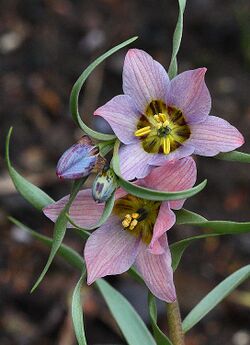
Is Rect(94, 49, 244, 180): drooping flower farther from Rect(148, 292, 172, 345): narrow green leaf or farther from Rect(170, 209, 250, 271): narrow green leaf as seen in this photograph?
Rect(148, 292, 172, 345): narrow green leaf

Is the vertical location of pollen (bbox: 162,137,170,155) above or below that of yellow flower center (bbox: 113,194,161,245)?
above

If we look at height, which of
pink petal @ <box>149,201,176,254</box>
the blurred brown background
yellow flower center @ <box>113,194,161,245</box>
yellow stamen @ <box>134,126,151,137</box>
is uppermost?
yellow stamen @ <box>134,126,151,137</box>

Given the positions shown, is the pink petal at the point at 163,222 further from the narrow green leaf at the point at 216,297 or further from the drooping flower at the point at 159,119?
the narrow green leaf at the point at 216,297

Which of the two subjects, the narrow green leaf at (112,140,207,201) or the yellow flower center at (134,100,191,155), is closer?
the narrow green leaf at (112,140,207,201)

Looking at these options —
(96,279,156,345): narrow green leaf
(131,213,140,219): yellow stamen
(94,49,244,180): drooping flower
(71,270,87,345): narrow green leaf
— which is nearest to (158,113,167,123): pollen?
(94,49,244,180): drooping flower

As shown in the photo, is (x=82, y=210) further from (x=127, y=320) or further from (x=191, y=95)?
(x=127, y=320)

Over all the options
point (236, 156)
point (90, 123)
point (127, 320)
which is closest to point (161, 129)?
point (236, 156)

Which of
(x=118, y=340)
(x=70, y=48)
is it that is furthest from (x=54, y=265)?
(x=70, y=48)

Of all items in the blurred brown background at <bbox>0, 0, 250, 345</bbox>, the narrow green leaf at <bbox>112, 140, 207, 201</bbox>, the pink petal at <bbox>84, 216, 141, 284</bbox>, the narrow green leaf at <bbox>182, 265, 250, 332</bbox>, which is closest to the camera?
the narrow green leaf at <bbox>112, 140, 207, 201</bbox>
